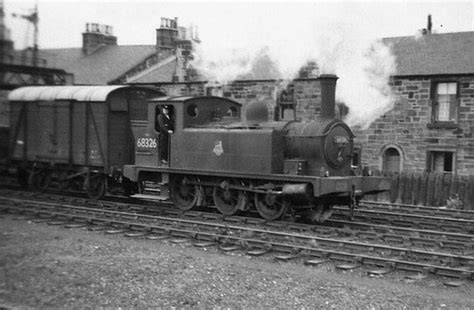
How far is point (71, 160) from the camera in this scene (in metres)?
15.0

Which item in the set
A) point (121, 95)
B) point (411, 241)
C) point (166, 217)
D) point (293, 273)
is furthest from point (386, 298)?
point (121, 95)

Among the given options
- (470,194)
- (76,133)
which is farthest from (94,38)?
(470,194)

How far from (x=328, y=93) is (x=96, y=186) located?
7.22 meters

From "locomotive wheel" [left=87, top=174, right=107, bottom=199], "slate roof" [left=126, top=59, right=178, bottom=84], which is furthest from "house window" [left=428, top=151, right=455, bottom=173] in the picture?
"slate roof" [left=126, top=59, right=178, bottom=84]

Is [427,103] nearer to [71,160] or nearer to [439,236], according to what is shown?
[439,236]

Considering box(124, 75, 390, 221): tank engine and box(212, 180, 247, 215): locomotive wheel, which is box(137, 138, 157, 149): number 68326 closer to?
box(124, 75, 390, 221): tank engine

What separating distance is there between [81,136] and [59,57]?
8842 mm

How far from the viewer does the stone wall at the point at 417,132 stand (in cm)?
1686

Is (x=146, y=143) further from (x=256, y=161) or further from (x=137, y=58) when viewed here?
(x=137, y=58)

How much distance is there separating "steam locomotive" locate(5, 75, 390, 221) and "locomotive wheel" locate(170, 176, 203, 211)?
0.02 metres

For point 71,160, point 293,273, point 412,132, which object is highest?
point 412,132

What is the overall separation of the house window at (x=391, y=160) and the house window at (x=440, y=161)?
1.11 m

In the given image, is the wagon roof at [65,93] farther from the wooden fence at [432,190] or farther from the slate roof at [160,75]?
the wooden fence at [432,190]

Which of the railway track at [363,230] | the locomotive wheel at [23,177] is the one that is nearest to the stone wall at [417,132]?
the railway track at [363,230]
